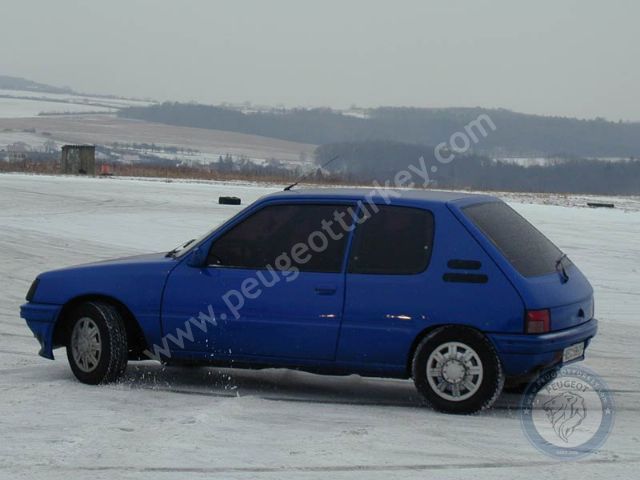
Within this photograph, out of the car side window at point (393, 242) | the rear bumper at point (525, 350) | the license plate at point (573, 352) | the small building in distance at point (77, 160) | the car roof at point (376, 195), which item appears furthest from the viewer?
the small building in distance at point (77, 160)

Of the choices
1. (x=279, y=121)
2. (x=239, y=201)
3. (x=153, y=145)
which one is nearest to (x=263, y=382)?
(x=239, y=201)

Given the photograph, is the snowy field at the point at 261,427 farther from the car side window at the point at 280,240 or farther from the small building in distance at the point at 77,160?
the small building in distance at the point at 77,160

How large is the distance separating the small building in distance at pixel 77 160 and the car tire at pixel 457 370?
4039 cm

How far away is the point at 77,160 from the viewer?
46.4 meters

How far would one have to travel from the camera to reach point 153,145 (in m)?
88.1

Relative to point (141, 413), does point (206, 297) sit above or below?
above

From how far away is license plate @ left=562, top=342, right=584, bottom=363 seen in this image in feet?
24.2

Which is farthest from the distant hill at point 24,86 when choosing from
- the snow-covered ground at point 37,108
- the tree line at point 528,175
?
the tree line at point 528,175

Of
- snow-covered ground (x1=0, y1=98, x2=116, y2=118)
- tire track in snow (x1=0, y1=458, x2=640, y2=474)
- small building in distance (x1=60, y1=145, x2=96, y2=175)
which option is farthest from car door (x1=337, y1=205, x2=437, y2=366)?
snow-covered ground (x1=0, y1=98, x2=116, y2=118)

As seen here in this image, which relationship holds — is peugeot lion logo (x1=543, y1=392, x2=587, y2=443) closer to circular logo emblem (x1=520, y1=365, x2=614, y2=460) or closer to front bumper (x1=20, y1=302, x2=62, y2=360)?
circular logo emblem (x1=520, y1=365, x2=614, y2=460)

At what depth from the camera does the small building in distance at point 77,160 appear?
152ft

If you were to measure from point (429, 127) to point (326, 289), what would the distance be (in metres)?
49.2

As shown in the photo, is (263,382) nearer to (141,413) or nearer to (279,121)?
(141,413)

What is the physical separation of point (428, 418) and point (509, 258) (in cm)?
125
